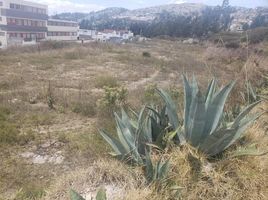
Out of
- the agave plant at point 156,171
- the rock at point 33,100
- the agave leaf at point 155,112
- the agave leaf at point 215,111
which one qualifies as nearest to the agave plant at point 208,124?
the agave leaf at point 215,111

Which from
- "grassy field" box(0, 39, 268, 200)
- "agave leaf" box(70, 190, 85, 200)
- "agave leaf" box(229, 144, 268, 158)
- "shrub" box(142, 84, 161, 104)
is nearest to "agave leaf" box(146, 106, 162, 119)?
"grassy field" box(0, 39, 268, 200)

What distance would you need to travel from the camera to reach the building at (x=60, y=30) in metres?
89.5

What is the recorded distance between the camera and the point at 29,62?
70.7 ft

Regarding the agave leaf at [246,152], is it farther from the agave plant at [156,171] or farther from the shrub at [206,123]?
the agave plant at [156,171]

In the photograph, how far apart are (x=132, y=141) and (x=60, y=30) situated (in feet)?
302

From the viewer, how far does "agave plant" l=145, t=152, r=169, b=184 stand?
3.73 metres

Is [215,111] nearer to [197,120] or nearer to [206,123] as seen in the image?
[206,123]

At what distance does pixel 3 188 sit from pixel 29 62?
17307 millimetres

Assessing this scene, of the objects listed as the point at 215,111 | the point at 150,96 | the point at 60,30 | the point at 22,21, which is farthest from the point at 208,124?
the point at 60,30

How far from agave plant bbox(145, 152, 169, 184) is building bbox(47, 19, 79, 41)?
283 feet

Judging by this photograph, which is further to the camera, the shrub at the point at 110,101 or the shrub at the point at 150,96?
the shrub at the point at 150,96

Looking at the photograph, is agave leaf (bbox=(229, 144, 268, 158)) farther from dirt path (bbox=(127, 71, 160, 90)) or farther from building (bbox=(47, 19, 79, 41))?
building (bbox=(47, 19, 79, 41))

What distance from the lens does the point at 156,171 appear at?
3768 millimetres

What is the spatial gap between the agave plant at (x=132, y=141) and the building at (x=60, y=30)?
8558 centimetres
